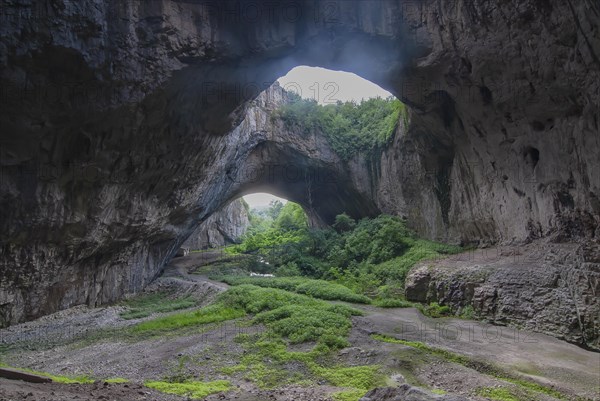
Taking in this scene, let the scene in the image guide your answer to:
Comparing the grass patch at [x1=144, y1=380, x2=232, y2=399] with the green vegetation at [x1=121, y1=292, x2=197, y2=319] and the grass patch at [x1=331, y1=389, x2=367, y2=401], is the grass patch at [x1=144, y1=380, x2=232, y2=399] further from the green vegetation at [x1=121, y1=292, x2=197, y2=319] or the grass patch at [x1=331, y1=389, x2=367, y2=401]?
the green vegetation at [x1=121, y1=292, x2=197, y2=319]

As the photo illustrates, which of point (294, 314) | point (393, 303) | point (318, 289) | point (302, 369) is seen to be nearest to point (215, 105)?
point (318, 289)

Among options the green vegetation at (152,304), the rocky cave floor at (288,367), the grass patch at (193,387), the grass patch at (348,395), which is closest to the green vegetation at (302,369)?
the grass patch at (348,395)

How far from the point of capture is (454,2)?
12.6m

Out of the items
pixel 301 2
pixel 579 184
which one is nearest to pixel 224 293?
pixel 301 2

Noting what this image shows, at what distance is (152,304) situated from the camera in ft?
57.9

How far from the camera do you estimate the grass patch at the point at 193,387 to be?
6781 millimetres

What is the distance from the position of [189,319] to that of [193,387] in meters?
5.82

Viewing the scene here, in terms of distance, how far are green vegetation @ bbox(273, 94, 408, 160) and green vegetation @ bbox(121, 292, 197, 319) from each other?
541 inches

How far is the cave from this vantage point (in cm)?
970

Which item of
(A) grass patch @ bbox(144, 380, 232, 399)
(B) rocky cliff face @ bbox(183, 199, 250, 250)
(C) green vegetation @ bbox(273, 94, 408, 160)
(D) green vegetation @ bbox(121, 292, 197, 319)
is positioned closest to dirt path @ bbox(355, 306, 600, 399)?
(A) grass patch @ bbox(144, 380, 232, 399)

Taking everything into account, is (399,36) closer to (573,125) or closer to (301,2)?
(301,2)

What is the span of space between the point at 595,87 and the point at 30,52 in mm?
12793

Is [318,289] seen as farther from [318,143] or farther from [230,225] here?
[230,225]

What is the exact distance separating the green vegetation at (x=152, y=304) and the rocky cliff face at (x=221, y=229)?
19696 millimetres
